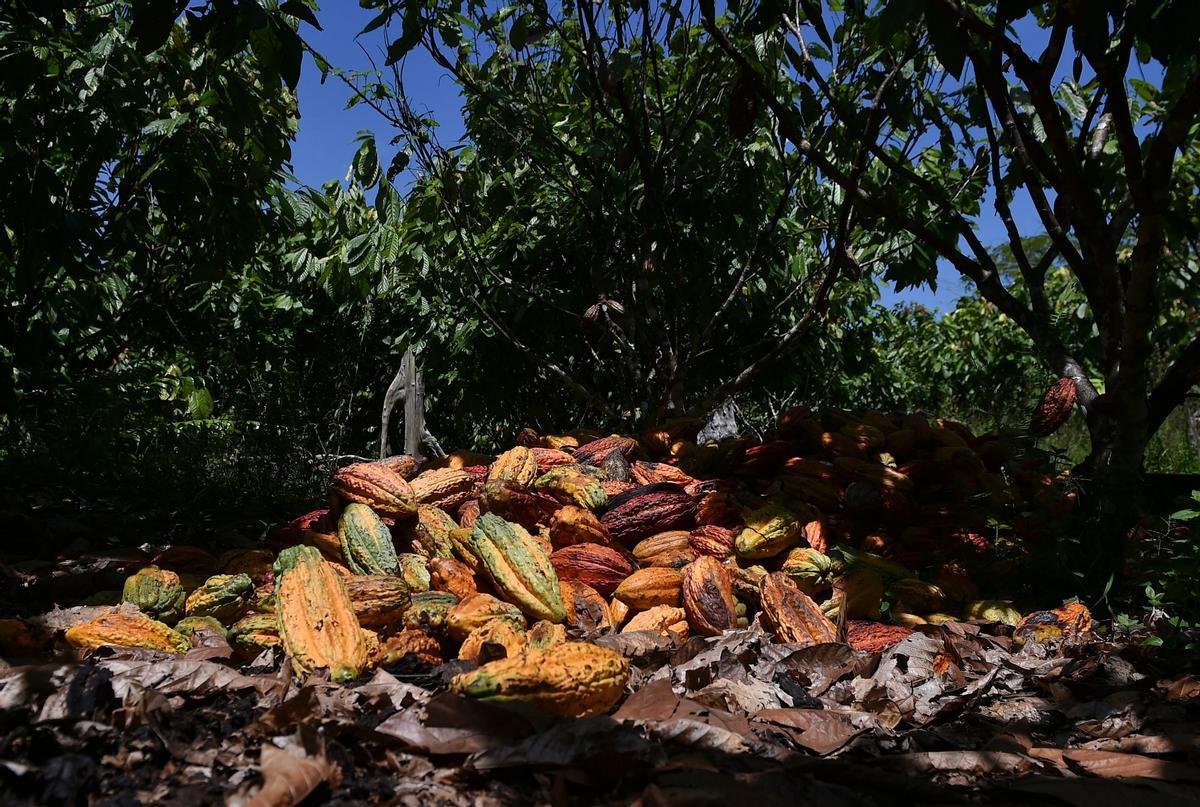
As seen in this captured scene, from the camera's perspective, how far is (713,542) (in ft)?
9.29

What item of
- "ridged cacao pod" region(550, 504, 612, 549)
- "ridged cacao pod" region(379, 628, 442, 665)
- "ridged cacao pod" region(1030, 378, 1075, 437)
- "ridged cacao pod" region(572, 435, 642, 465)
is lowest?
"ridged cacao pod" region(379, 628, 442, 665)

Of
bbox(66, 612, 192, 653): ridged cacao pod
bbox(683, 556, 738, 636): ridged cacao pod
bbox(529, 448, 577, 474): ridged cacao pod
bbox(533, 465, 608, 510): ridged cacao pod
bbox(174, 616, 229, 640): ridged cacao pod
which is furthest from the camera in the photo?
bbox(529, 448, 577, 474): ridged cacao pod

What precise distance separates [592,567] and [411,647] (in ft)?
2.57

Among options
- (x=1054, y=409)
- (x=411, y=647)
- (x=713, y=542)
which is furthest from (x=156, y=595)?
(x=1054, y=409)

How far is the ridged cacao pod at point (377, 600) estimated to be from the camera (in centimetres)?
212

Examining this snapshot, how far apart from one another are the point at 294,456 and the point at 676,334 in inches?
87.8

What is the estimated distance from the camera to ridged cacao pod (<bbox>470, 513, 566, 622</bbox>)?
2.32 meters

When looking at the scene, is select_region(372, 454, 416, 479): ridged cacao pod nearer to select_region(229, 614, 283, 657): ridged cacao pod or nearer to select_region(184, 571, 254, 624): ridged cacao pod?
select_region(184, 571, 254, 624): ridged cacao pod

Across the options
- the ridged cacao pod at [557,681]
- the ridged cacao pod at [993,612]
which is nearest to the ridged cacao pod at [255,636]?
the ridged cacao pod at [557,681]

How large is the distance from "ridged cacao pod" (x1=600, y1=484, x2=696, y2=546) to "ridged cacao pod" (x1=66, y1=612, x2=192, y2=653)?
1376mm

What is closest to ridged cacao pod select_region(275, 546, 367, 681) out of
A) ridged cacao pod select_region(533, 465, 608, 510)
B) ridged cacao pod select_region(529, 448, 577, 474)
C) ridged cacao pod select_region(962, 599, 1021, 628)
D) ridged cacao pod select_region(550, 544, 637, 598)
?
ridged cacao pod select_region(550, 544, 637, 598)

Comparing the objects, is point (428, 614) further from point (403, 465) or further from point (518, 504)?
point (403, 465)

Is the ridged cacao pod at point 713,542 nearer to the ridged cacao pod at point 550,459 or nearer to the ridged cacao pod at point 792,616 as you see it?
the ridged cacao pod at point 792,616

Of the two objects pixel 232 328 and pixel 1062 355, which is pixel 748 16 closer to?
pixel 1062 355
